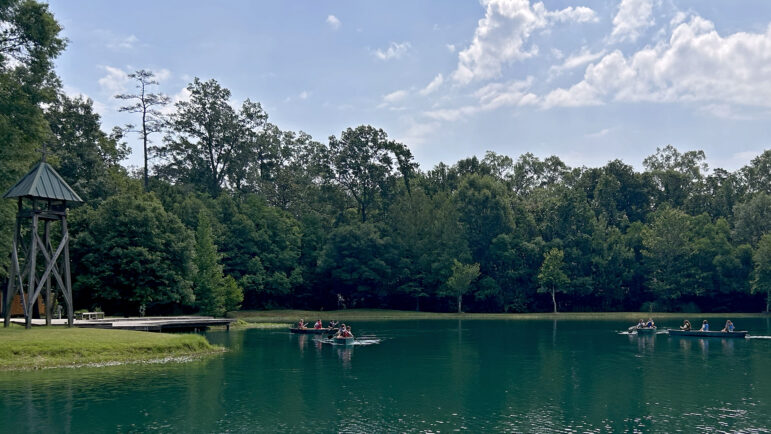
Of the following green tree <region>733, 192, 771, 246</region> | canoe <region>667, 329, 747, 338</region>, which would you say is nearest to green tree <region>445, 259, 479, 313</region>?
canoe <region>667, 329, 747, 338</region>

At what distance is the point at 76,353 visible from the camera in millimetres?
37031

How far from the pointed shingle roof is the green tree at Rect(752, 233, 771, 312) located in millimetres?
93539

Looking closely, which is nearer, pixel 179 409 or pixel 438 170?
pixel 179 409

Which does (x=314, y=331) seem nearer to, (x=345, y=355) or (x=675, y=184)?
(x=345, y=355)

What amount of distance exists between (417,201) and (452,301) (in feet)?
56.4

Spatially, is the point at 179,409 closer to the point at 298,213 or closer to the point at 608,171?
the point at 298,213

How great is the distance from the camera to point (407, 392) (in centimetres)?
3077

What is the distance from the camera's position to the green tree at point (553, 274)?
99000 mm

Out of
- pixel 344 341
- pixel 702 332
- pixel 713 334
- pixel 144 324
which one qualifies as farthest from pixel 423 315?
pixel 144 324

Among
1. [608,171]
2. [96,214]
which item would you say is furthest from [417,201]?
[96,214]

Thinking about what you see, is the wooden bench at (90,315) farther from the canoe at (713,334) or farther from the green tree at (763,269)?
the green tree at (763,269)

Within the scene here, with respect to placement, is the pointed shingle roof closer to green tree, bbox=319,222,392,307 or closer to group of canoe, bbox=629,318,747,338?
group of canoe, bbox=629,318,747,338

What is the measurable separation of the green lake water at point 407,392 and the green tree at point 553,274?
48964mm

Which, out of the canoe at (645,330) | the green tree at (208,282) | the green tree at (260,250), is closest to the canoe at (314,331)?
the green tree at (208,282)
